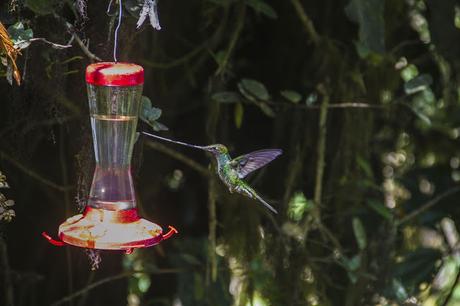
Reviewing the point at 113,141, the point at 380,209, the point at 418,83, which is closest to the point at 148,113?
the point at 113,141

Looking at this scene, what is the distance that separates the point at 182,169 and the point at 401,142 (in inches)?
33.3

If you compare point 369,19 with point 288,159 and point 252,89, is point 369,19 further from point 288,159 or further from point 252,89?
point 288,159

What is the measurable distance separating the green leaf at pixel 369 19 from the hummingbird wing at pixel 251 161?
0.55m

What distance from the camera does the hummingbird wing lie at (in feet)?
6.41

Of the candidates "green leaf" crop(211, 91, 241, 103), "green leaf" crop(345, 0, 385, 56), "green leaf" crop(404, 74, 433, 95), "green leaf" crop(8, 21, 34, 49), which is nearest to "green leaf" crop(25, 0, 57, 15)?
"green leaf" crop(8, 21, 34, 49)

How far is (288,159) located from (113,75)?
171cm

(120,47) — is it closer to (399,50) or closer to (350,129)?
(350,129)

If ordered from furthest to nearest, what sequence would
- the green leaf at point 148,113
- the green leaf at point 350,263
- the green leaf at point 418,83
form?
the green leaf at point 350,263 → the green leaf at point 418,83 → the green leaf at point 148,113

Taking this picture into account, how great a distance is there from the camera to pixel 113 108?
1810 mm

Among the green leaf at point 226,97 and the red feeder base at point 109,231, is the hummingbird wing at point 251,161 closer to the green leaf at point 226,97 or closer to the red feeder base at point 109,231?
the red feeder base at point 109,231

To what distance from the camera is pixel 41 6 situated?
71.3 inches

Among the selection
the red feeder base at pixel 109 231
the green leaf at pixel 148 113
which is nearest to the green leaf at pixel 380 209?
the green leaf at pixel 148 113

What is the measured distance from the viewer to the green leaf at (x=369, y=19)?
234cm

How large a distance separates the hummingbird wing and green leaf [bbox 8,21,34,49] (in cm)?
52
